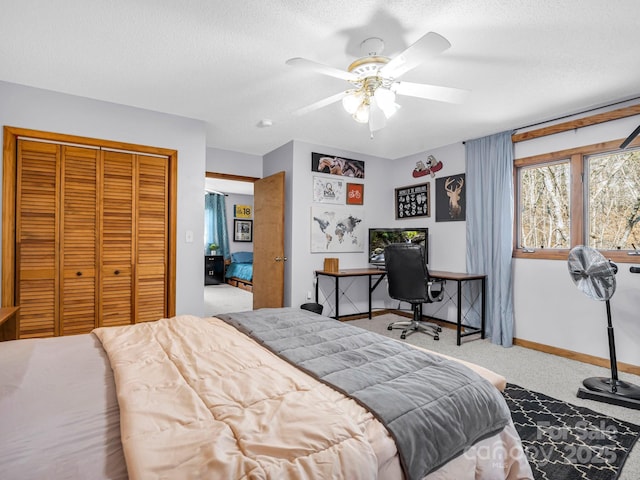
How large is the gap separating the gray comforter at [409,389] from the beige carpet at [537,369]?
1129mm

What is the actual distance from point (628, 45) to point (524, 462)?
2592 mm

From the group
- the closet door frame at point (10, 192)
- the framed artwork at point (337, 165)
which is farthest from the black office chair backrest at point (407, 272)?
the closet door frame at point (10, 192)

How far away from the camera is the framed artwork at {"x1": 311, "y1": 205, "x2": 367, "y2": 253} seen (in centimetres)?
458

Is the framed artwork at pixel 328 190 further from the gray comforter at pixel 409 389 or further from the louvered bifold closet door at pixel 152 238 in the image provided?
the gray comforter at pixel 409 389

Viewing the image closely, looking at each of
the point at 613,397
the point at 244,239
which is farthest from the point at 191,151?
the point at 244,239

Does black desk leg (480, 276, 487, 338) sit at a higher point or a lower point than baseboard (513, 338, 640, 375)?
higher

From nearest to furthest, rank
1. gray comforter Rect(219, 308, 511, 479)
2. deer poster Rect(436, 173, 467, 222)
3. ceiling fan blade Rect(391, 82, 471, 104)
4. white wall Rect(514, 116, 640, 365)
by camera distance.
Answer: gray comforter Rect(219, 308, 511, 479) < ceiling fan blade Rect(391, 82, 471, 104) < white wall Rect(514, 116, 640, 365) < deer poster Rect(436, 173, 467, 222)

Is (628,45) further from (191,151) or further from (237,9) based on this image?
(191,151)

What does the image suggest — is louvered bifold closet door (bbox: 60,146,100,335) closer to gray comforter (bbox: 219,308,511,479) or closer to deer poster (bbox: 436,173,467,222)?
gray comforter (bbox: 219,308,511,479)

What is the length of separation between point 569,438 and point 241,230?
8220 millimetres

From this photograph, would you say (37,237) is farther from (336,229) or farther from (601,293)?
(601,293)

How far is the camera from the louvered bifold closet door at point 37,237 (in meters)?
2.86

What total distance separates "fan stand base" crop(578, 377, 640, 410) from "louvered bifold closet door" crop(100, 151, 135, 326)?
394cm

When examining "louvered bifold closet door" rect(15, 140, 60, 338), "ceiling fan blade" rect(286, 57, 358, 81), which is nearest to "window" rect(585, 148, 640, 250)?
"ceiling fan blade" rect(286, 57, 358, 81)
